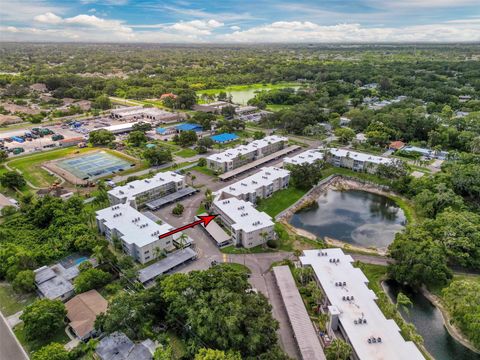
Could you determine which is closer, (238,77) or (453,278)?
(453,278)

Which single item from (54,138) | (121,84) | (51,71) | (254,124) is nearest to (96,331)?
(54,138)

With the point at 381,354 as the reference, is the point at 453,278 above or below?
below

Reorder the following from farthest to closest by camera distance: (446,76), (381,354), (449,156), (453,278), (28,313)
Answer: (446,76), (449,156), (453,278), (28,313), (381,354)

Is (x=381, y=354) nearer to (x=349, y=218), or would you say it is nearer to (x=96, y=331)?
(x=96, y=331)

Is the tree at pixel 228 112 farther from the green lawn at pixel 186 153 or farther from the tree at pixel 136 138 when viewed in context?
the tree at pixel 136 138

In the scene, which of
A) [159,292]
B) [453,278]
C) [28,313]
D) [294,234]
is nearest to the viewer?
[28,313]

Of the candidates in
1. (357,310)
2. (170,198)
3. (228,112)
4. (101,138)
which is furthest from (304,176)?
(228,112)
